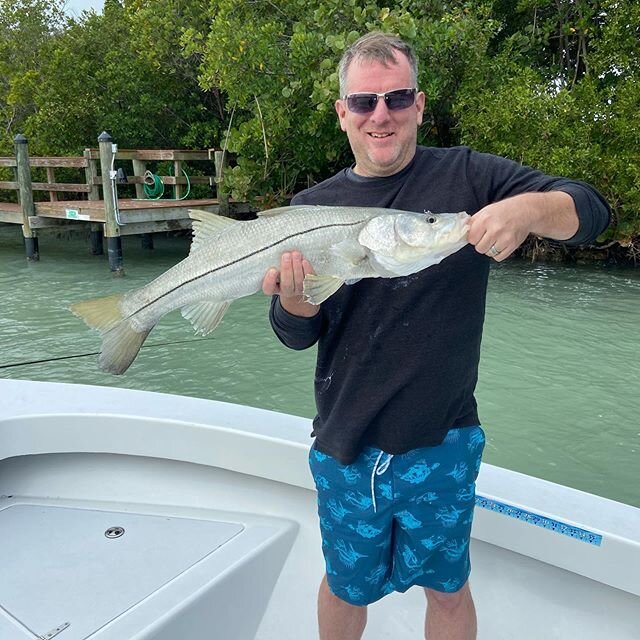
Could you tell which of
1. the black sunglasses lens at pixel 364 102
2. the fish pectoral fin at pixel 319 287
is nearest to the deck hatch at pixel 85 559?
the fish pectoral fin at pixel 319 287

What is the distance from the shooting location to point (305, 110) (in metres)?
12.6

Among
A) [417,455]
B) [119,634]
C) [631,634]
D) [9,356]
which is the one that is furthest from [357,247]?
[9,356]

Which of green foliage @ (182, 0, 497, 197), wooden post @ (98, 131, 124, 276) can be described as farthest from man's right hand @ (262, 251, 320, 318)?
wooden post @ (98, 131, 124, 276)

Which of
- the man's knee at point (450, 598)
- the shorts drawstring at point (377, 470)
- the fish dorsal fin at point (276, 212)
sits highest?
the fish dorsal fin at point (276, 212)

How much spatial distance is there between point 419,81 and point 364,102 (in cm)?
976

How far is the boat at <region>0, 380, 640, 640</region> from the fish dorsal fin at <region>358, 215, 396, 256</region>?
979 mm

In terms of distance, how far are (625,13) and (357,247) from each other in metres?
12.0

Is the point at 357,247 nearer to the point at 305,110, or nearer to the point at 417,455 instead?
the point at 417,455

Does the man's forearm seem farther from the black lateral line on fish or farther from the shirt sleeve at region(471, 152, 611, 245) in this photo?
the black lateral line on fish

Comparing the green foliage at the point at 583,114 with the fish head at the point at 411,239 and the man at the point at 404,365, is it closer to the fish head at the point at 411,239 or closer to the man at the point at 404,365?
the man at the point at 404,365

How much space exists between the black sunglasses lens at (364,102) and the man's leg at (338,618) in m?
1.48

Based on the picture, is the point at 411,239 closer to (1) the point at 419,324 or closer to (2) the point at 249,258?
(1) the point at 419,324

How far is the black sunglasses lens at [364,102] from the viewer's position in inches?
72.2

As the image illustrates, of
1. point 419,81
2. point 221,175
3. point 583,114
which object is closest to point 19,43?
point 221,175
